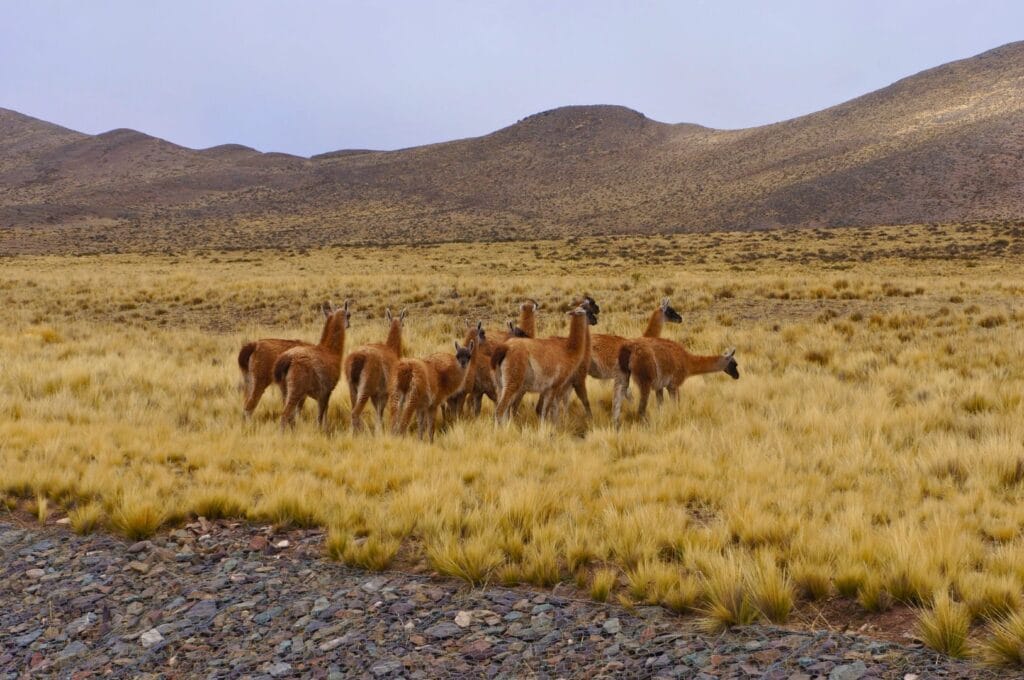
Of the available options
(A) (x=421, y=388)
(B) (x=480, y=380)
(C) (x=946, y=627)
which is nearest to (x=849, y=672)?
(C) (x=946, y=627)

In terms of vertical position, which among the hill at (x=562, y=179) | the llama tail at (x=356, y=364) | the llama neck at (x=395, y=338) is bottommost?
the llama tail at (x=356, y=364)

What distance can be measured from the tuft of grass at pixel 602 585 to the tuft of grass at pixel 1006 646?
1988mm

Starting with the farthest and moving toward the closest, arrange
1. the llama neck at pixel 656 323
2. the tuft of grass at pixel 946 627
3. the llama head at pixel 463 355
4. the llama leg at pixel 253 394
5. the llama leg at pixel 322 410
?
the llama neck at pixel 656 323 < the llama leg at pixel 253 394 < the llama leg at pixel 322 410 < the llama head at pixel 463 355 < the tuft of grass at pixel 946 627

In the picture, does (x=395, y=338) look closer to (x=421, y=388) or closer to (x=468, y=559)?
(x=421, y=388)

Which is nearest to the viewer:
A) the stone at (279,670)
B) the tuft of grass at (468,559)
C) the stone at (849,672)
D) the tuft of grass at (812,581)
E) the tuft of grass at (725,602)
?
the stone at (849,672)

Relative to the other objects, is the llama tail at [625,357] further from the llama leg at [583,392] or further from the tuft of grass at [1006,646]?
the tuft of grass at [1006,646]

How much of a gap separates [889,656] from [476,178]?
427 feet

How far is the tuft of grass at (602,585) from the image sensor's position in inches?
182

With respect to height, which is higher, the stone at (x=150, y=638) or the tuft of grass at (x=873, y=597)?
the stone at (x=150, y=638)

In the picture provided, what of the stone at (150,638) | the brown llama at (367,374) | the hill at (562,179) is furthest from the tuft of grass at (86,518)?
the hill at (562,179)

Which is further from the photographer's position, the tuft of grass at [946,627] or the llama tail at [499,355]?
the llama tail at [499,355]

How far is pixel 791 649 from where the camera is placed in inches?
157

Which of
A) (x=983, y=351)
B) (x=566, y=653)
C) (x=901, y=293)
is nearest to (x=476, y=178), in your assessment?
(x=901, y=293)

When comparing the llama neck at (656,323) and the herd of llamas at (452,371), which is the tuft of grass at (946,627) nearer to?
the herd of llamas at (452,371)
